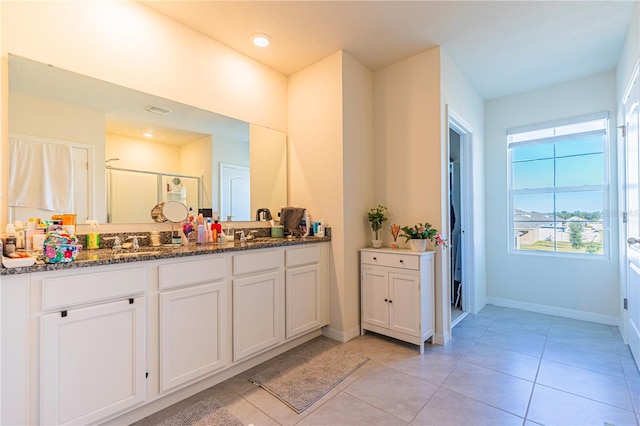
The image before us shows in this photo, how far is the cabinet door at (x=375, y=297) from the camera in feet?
8.64

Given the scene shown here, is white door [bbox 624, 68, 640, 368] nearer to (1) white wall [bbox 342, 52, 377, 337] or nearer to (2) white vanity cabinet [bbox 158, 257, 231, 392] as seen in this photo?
(1) white wall [bbox 342, 52, 377, 337]

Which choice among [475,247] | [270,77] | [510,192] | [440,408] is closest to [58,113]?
[270,77]

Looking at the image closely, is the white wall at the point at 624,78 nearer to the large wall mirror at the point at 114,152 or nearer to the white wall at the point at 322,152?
the white wall at the point at 322,152

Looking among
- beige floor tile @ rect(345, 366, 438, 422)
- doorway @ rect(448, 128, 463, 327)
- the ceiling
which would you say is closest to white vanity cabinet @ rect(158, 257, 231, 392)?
beige floor tile @ rect(345, 366, 438, 422)

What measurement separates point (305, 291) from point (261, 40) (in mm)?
2187

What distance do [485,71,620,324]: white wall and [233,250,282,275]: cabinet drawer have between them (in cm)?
290

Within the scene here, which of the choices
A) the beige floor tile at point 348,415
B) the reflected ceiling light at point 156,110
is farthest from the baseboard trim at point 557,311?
the reflected ceiling light at point 156,110

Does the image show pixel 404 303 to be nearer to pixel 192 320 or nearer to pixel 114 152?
pixel 192 320

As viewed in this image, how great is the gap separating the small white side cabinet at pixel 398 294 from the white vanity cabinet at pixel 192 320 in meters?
1.32

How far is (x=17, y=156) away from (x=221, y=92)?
145cm

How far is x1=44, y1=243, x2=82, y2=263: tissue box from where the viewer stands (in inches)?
52.2

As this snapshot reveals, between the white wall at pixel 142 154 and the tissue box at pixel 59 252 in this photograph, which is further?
the white wall at pixel 142 154

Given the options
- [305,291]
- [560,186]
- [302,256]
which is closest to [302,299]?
[305,291]

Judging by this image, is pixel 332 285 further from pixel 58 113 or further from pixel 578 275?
pixel 578 275
